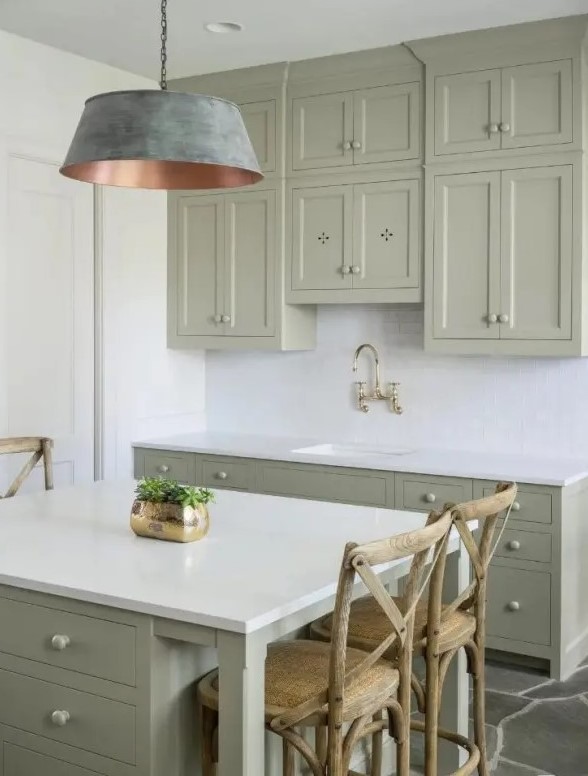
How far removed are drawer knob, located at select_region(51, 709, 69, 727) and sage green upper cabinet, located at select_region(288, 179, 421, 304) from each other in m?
2.79

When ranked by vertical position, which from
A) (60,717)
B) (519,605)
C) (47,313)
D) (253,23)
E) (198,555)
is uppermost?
(253,23)

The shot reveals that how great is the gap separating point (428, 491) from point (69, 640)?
226 cm

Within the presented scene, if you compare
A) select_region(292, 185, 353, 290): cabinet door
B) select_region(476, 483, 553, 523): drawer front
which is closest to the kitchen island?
select_region(476, 483, 553, 523): drawer front

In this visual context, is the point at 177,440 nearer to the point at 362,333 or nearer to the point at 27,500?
the point at 362,333

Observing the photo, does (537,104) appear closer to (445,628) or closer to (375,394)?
(375,394)

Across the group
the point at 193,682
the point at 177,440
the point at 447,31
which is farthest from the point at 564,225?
the point at 193,682

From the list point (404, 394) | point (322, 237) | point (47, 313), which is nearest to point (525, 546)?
point (404, 394)

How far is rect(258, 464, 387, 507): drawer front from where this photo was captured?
4336mm

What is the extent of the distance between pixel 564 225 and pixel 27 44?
99.9 inches

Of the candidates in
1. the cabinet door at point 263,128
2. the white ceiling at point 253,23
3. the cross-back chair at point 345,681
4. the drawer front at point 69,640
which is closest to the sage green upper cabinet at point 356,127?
the cabinet door at point 263,128

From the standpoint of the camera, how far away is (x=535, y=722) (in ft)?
11.6

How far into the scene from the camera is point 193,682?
2266 mm

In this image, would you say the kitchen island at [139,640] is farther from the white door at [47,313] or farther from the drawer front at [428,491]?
the white door at [47,313]

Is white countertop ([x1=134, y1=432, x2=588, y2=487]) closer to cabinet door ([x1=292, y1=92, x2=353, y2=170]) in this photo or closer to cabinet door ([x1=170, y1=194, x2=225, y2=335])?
Result: cabinet door ([x1=170, y1=194, x2=225, y2=335])
